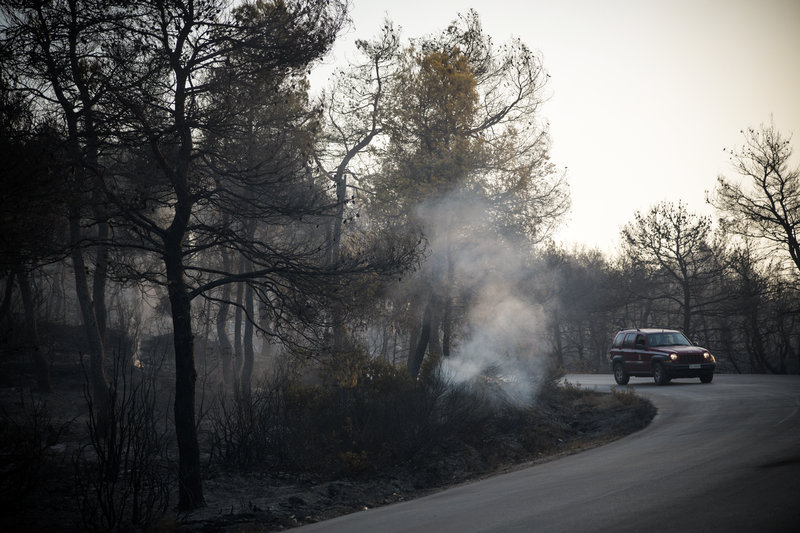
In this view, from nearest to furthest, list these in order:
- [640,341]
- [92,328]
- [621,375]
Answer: [92,328], [640,341], [621,375]

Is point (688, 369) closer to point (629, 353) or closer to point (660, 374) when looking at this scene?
point (660, 374)

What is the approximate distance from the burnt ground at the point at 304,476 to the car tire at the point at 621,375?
267 centimetres

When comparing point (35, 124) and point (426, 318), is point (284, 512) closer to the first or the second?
point (35, 124)

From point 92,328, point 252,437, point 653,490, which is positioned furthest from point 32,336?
point 653,490

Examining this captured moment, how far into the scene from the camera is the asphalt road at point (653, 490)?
5953 mm

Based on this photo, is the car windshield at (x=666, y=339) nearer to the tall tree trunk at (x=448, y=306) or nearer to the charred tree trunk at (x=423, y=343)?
the tall tree trunk at (x=448, y=306)

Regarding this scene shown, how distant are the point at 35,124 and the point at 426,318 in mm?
14483

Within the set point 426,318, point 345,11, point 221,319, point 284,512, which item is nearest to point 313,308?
point 284,512

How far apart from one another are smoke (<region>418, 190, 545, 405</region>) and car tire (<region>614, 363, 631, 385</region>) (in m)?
3.28

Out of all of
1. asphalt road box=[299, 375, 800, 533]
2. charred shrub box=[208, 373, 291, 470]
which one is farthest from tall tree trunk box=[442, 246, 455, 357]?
asphalt road box=[299, 375, 800, 533]

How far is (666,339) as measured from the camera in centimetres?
2205

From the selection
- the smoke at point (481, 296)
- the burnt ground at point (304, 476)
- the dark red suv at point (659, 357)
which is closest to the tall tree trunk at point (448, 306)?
the smoke at point (481, 296)

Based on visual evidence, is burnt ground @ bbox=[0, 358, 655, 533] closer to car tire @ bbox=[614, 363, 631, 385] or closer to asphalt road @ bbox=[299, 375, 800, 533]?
asphalt road @ bbox=[299, 375, 800, 533]

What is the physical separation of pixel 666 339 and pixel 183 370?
17944 millimetres
